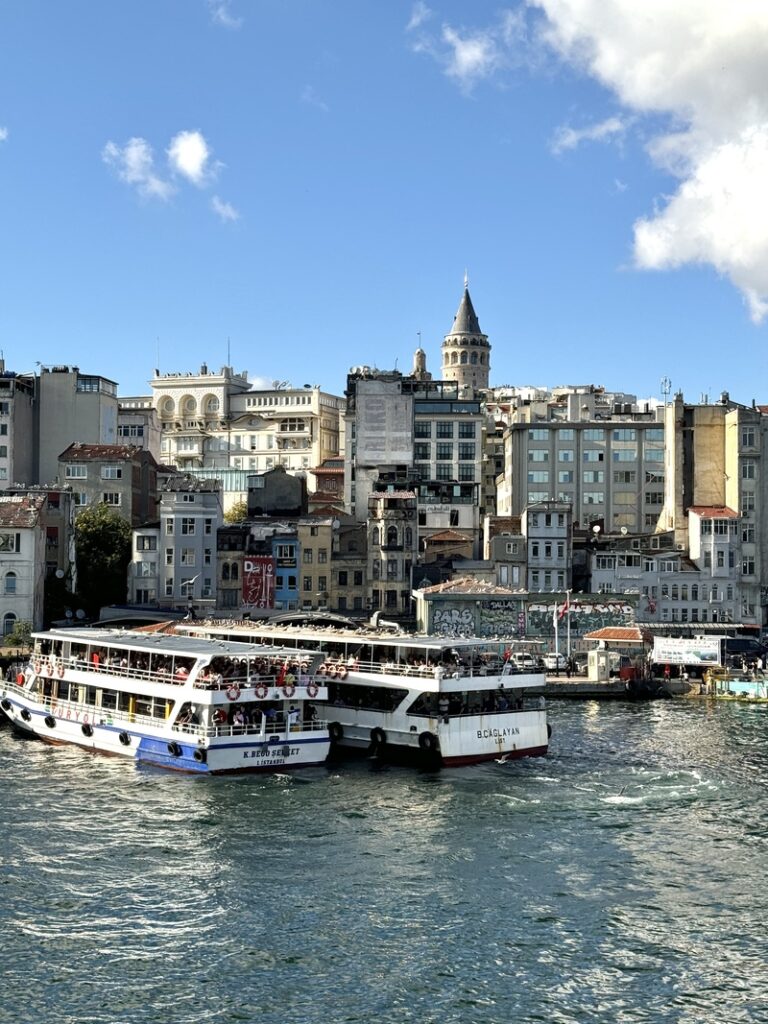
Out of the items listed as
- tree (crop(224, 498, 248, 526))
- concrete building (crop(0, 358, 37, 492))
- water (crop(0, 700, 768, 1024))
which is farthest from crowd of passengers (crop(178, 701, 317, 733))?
tree (crop(224, 498, 248, 526))

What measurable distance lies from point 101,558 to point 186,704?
51357 millimetres

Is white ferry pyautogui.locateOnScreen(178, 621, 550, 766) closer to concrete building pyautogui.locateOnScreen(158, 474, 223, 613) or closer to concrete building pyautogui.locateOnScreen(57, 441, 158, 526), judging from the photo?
concrete building pyautogui.locateOnScreen(158, 474, 223, 613)

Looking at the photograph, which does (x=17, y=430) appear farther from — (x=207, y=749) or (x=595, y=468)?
(x=207, y=749)

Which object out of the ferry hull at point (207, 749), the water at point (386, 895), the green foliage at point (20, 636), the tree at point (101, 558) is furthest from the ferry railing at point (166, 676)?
the tree at point (101, 558)

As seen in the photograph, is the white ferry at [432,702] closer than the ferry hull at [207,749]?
No

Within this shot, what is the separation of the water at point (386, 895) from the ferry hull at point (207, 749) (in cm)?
77

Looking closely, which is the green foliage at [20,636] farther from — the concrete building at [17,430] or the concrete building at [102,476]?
the concrete building at [17,430]

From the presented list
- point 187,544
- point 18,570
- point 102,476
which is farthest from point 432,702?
point 102,476

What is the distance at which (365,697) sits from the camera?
58.5 metres

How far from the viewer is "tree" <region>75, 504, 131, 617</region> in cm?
10162

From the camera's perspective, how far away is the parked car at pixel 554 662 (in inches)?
3516

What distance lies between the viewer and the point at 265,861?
39.3 metres

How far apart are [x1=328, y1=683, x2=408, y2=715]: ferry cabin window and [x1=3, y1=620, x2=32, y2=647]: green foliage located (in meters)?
34.6

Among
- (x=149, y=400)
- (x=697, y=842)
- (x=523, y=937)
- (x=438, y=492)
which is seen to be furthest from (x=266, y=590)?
(x=149, y=400)
